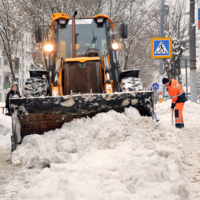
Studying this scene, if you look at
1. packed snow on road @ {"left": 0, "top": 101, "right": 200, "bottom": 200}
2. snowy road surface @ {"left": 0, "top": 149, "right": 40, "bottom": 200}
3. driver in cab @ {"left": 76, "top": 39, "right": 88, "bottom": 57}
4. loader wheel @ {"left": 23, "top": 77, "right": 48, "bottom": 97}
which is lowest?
snowy road surface @ {"left": 0, "top": 149, "right": 40, "bottom": 200}

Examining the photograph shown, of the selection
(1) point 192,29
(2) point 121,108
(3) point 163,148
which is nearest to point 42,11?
(1) point 192,29

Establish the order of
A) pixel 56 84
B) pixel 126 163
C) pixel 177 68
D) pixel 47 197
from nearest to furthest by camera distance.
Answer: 1. pixel 47 197
2. pixel 126 163
3. pixel 56 84
4. pixel 177 68

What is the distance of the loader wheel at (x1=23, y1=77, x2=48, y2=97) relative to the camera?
574 cm

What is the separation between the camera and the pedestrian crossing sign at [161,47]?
13039 millimetres

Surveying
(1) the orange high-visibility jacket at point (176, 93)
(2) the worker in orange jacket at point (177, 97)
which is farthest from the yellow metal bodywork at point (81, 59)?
(1) the orange high-visibility jacket at point (176, 93)

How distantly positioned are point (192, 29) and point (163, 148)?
33.3 feet

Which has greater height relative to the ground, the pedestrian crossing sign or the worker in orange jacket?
the pedestrian crossing sign

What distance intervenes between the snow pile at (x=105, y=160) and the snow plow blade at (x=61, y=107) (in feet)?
0.51

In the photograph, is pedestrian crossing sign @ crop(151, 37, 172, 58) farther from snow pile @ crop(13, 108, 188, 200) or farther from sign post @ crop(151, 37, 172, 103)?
snow pile @ crop(13, 108, 188, 200)

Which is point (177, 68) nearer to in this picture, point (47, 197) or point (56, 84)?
point (56, 84)

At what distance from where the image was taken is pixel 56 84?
18.8ft

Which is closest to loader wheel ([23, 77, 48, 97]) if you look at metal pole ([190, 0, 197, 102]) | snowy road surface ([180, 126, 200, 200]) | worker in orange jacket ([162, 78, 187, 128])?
Result: snowy road surface ([180, 126, 200, 200])

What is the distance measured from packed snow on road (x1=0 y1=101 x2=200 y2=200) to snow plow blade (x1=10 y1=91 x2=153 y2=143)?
138 mm

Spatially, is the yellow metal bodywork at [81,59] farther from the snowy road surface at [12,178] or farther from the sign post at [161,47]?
the sign post at [161,47]
